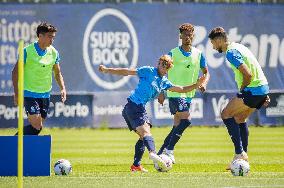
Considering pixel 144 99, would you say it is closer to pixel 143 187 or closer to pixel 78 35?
pixel 143 187

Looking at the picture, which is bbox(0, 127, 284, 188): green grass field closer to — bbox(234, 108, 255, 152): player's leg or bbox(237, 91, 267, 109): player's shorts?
bbox(234, 108, 255, 152): player's leg

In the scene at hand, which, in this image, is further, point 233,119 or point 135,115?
point 233,119

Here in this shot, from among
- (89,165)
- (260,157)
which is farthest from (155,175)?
(260,157)

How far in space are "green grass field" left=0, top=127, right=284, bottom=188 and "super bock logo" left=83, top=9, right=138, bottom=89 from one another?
→ 1758 mm

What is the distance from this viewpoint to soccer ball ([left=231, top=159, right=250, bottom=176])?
15945 millimetres

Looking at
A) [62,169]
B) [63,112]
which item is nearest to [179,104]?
[62,169]

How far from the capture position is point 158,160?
16.0 m

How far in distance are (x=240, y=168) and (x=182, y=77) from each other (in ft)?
11.8

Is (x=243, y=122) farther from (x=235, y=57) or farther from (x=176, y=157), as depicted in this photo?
(x=176, y=157)

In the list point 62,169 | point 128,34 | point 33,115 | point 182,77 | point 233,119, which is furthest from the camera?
point 128,34

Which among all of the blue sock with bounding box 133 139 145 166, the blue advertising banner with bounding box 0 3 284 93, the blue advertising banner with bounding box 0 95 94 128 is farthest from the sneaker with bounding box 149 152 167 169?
the blue advertising banner with bounding box 0 3 284 93

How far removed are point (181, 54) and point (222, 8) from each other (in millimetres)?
13614

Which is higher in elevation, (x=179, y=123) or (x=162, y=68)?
(x=162, y=68)

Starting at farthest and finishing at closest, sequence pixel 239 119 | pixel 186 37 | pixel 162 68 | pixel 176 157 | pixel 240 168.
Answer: pixel 176 157 → pixel 186 37 → pixel 239 119 → pixel 162 68 → pixel 240 168
